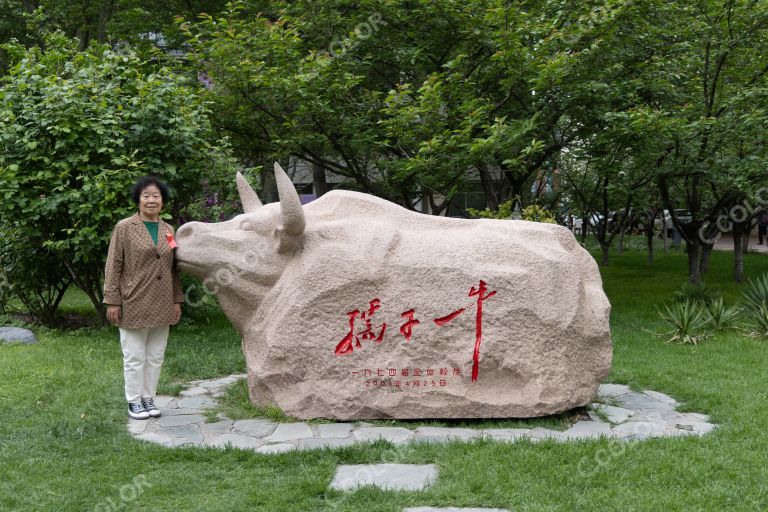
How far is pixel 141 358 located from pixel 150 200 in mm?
1193

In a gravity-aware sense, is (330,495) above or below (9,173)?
below

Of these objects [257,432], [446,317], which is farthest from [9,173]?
[446,317]

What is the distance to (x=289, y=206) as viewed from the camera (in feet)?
16.7

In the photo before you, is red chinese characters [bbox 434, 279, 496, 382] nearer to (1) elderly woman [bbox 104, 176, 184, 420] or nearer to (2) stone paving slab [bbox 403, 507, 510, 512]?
(2) stone paving slab [bbox 403, 507, 510, 512]

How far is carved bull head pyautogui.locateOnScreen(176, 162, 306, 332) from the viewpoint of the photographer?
5.45 metres

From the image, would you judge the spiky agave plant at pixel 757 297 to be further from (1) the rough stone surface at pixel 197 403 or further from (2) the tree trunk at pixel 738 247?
(1) the rough stone surface at pixel 197 403

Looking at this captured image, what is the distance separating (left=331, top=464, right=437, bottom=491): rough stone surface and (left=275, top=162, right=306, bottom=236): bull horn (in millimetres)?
1799

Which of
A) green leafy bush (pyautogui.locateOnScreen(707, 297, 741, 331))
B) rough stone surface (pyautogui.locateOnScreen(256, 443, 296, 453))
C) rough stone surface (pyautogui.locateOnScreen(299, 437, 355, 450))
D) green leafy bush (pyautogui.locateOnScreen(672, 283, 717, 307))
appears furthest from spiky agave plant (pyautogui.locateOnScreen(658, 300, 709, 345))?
rough stone surface (pyautogui.locateOnScreen(256, 443, 296, 453))

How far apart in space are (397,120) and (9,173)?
14.9 ft

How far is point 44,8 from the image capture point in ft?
43.4

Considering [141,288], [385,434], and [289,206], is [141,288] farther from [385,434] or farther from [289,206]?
[385,434]

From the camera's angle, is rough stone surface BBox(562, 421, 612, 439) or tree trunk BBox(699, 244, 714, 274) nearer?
rough stone surface BBox(562, 421, 612, 439)

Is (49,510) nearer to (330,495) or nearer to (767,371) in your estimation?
(330,495)

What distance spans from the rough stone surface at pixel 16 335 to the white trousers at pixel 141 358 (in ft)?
12.1
